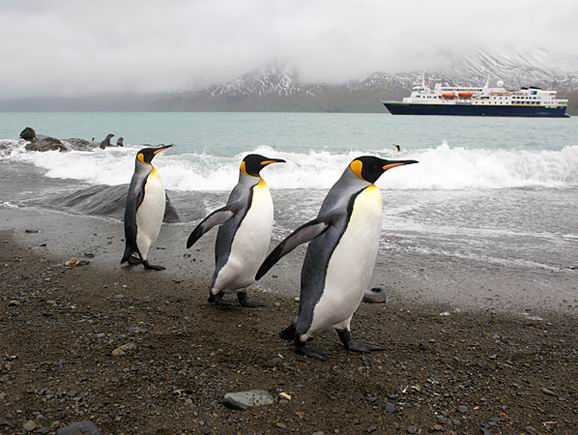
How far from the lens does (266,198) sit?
384 cm

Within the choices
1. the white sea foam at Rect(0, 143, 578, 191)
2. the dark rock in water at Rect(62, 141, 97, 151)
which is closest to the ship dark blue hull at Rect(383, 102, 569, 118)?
the dark rock in water at Rect(62, 141, 97, 151)

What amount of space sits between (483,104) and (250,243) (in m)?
77.8

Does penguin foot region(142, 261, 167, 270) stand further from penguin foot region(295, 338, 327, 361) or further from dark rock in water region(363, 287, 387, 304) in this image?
penguin foot region(295, 338, 327, 361)

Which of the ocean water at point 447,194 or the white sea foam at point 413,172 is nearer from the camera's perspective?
the ocean water at point 447,194

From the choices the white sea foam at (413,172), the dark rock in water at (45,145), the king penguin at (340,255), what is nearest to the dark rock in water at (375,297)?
the king penguin at (340,255)

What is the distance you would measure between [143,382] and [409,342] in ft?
5.62

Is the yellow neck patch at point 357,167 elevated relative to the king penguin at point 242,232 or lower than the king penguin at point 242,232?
elevated

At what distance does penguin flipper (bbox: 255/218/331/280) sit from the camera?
2824 millimetres

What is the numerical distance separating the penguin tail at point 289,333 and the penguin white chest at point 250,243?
739 millimetres

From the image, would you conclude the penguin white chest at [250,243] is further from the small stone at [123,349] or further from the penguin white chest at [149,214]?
the penguin white chest at [149,214]

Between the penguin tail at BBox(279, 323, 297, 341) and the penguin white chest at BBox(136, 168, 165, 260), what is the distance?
7.92ft

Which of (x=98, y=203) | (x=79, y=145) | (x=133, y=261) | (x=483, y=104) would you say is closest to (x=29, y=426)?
(x=133, y=261)

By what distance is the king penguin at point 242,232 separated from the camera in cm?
375

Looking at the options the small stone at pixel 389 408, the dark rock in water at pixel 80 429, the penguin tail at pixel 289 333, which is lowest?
the small stone at pixel 389 408
